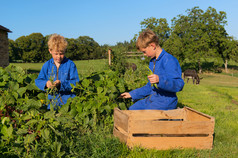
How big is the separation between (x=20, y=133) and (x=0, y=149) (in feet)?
0.87

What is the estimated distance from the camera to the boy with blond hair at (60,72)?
3.43 metres

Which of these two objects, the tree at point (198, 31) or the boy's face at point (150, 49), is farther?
the tree at point (198, 31)

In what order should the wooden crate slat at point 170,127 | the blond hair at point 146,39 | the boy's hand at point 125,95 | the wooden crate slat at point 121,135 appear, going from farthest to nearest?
the boy's hand at point 125,95
the blond hair at point 146,39
the wooden crate slat at point 121,135
the wooden crate slat at point 170,127

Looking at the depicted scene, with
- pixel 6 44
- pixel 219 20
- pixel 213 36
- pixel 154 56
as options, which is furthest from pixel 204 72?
pixel 154 56

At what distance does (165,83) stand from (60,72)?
6.04 feet

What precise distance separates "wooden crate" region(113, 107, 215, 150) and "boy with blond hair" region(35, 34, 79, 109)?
965 mm

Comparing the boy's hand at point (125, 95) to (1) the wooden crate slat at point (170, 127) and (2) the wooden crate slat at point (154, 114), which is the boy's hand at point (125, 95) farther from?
(1) the wooden crate slat at point (170, 127)

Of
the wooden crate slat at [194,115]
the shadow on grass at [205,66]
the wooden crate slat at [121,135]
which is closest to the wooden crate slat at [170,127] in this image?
the wooden crate slat at [121,135]

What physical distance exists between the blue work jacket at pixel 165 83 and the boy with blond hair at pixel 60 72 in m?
1.29

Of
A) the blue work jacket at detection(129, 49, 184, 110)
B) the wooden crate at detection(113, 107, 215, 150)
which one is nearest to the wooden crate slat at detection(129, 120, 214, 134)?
the wooden crate at detection(113, 107, 215, 150)

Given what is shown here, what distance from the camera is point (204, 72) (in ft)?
128

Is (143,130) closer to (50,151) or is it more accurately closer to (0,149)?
(50,151)

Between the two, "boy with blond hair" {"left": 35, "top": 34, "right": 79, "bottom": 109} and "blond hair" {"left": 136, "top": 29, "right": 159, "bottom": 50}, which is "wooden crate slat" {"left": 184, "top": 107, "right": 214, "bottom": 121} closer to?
"blond hair" {"left": 136, "top": 29, "right": 159, "bottom": 50}

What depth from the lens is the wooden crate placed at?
2.80 metres
